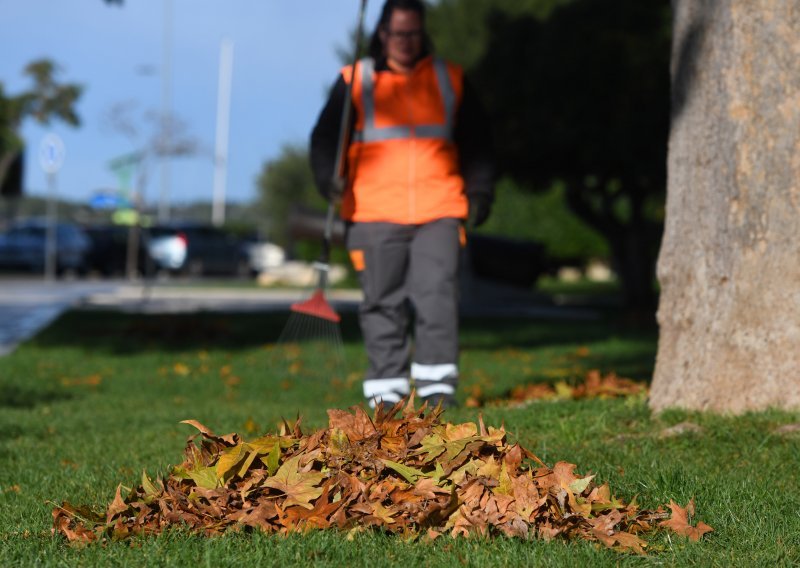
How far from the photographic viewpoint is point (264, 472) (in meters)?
4.11

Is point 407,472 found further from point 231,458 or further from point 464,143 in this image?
point 464,143

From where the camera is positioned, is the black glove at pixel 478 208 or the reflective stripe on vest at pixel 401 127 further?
the black glove at pixel 478 208

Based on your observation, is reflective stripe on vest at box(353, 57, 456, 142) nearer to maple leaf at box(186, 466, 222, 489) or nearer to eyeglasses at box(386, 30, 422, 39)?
eyeglasses at box(386, 30, 422, 39)

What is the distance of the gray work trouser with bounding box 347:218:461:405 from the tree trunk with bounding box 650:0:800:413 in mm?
1124

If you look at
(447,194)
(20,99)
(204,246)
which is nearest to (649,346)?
(447,194)

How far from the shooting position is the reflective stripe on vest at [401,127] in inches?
269

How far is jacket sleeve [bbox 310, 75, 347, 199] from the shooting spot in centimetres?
694

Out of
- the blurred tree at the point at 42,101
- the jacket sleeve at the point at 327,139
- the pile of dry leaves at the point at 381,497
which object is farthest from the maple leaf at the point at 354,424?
the blurred tree at the point at 42,101

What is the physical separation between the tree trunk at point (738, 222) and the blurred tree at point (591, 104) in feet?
36.9

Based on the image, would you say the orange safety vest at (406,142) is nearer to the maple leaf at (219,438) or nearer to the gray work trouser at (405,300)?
the gray work trouser at (405,300)

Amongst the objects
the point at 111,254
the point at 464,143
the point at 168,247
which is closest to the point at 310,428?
the point at 464,143

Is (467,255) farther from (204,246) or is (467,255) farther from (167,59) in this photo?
(167,59)

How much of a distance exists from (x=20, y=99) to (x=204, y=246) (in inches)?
492

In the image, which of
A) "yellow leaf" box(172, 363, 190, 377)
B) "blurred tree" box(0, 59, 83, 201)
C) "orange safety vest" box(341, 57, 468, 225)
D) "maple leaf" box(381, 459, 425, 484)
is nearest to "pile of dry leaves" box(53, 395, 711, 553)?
"maple leaf" box(381, 459, 425, 484)
